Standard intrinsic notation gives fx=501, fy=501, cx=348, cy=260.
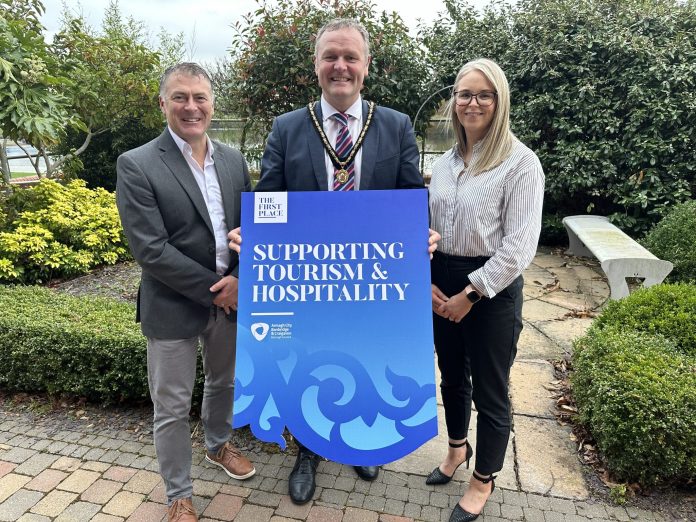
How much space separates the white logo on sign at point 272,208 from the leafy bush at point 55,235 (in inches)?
163

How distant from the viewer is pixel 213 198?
7.27ft

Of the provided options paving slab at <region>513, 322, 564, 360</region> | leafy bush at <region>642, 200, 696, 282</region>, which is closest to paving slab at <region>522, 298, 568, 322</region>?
paving slab at <region>513, 322, 564, 360</region>

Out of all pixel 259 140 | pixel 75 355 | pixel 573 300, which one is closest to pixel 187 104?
pixel 75 355

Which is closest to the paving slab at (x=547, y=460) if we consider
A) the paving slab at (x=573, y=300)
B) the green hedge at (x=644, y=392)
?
the green hedge at (x=644, y=392)

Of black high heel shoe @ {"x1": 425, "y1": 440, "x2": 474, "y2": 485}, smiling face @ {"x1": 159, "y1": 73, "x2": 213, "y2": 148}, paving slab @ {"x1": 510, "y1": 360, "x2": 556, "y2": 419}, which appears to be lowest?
black high heel shoe @ {"x1": 425, "y1": 440, "x2": 474, "y2": 485}

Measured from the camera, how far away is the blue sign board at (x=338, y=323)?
190 centimetres

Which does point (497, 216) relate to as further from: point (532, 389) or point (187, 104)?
point (532, 389)

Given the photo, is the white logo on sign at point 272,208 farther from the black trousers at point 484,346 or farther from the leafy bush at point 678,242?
the leafy bush at point 678,242

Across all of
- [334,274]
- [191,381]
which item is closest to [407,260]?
[334,274]

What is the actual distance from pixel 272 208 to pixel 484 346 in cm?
105

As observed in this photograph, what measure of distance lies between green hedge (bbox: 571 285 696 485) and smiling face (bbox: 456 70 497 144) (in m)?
1.47

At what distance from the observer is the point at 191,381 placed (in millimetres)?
2271

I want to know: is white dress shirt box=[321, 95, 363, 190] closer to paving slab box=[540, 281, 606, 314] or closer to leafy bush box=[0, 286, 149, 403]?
leafy bush box=[0, 286, 149, 403]

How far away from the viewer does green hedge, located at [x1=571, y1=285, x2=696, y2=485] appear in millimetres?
2299
